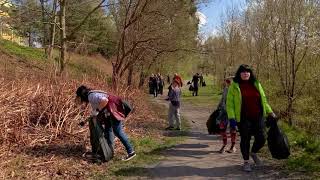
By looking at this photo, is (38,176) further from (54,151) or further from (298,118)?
(298,118)

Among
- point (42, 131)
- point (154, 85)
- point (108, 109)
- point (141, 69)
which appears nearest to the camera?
point (108, 109)

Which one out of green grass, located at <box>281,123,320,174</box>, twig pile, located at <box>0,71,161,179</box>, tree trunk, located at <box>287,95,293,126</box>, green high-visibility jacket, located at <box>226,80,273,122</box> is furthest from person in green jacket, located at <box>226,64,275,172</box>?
tree trunk, located at <box>287,95,293,126</box>

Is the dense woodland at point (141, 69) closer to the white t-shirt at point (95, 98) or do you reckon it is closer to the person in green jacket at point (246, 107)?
the white t-shirt at point (95, 98)

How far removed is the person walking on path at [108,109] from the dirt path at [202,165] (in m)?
1.02

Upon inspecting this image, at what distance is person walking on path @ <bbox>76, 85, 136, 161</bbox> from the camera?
9359 mm

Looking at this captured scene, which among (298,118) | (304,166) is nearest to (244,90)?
(304,166)

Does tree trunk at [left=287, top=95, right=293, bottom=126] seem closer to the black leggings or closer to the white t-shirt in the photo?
the black leggings

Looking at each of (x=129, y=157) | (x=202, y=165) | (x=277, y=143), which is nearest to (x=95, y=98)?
(x=129, y=157)

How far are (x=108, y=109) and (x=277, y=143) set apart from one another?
11.1ft

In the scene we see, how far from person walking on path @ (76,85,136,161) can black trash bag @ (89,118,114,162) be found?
179 millimetres

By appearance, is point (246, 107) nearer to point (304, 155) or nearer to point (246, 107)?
point (246, 107)

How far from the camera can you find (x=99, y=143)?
927 centimetres

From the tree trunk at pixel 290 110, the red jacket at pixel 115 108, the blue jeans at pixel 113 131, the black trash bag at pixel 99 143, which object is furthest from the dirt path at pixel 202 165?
the tree trunk at pixel 290 110

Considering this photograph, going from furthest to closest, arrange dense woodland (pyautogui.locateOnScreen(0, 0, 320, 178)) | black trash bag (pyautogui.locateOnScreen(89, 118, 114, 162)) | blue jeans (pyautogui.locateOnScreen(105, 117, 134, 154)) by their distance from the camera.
A: dense woodland (pyautogui.locateOnScreen(0, 0, 320, 178)) → blue jeans (pyautogui.locateOnScreen(105, 117, 134, 154)) → black trash bag (pyautogui.locateOnScreen(89, 118, 114, 162))
